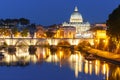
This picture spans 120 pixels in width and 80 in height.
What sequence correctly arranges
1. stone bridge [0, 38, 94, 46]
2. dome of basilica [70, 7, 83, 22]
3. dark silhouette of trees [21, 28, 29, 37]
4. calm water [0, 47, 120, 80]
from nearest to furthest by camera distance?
1. calm water [0, 47, 120, 80]
2. stone bridge [0, 38, 94, 46]
3. dark silhouette of trees [21, 28, 29, 37]
4. dome of basilica [70, 7, 83, 22]

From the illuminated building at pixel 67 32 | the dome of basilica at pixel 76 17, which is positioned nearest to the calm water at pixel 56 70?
the illuminated building at pixel 67 32

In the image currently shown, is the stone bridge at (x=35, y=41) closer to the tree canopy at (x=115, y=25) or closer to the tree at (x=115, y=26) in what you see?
the tree at (x=115, y=26)

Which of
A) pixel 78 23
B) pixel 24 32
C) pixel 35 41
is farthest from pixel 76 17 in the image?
pixel 35 41

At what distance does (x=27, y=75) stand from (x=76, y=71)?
3.55 metres

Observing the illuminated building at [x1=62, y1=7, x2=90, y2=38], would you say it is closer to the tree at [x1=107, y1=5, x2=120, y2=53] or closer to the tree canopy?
the tree at [x1=107, y1=5, x2=120, y2=53]

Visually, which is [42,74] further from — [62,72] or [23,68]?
[23,68]

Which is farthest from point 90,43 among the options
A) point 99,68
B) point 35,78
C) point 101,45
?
point 35,78

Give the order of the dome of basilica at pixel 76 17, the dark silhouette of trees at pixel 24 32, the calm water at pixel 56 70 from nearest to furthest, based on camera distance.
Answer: the calm water at pixel 56 70
the dark silhouette of trees at pixel 24 32
the dome of basilica at pixel 76 17

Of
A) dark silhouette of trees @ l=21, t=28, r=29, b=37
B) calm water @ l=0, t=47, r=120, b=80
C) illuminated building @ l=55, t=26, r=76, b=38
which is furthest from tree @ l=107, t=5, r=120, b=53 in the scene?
illuminated building @ l=55, t=26, r=76, b=38

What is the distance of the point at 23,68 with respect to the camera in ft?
133

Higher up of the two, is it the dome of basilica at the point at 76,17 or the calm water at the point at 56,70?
the dome of basilica at the point at 76,17

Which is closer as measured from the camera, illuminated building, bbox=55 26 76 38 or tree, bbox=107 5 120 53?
tree, bbox=107 5 120 53

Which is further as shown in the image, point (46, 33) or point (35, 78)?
point (46, 33)

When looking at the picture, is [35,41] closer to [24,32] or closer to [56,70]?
[24,32]
